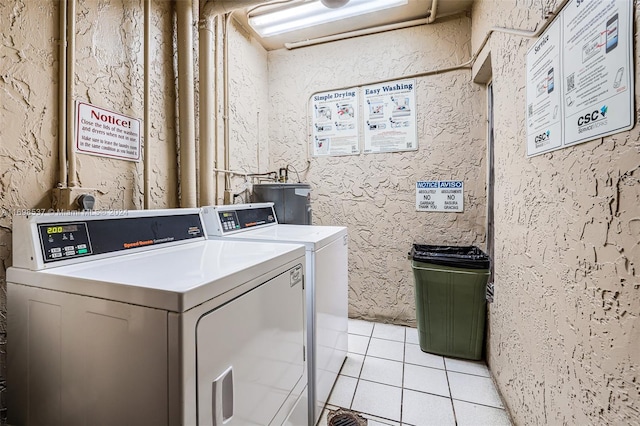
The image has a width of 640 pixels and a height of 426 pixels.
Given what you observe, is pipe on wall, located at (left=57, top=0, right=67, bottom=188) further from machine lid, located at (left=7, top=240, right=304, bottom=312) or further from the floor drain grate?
the floor drain grate

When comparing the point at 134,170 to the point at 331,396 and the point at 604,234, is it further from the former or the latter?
the point at 604,234

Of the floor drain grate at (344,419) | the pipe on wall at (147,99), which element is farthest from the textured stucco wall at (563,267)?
the pipe on wall at (147,99)

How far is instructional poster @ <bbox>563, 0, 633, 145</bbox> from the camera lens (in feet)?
2.44

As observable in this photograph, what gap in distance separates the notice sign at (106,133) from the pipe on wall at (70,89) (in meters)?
0.04

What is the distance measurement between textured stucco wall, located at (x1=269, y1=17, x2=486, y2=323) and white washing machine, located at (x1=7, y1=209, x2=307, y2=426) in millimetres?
1652

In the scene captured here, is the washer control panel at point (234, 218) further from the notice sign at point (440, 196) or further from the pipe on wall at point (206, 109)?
the notice sign at point (440, 196)

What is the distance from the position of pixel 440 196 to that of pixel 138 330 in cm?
236

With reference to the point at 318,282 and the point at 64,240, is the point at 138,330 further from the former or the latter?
the point at 318,282

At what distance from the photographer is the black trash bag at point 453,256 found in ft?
→ 6.51

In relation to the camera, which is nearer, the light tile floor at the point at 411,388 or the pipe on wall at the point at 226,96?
the light tile floor at the point at 411,388

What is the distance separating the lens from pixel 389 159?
102 inches

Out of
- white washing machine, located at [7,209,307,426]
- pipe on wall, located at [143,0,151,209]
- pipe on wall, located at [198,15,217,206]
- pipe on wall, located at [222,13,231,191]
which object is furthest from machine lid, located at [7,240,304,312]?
pipe on wall, located at [222,13,231,191]

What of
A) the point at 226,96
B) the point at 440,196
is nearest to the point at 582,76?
the point at 440,196

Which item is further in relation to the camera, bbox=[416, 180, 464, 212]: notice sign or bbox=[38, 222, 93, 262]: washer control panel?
bbox=[416, 180, 464, 212]: notice sign
